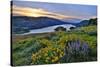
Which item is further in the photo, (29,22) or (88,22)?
(88,22)

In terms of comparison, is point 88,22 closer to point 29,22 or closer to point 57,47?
point 57,47

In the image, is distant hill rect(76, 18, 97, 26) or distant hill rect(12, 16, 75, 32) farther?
distant hill rect(76, 18, 97, 26)

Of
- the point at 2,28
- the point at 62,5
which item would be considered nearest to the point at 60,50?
the point at 62,5

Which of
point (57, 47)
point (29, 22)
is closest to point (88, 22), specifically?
point (57, 47)

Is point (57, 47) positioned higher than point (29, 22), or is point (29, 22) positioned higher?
point (29, 22)

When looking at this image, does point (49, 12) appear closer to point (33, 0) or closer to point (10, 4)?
point (33, 0)

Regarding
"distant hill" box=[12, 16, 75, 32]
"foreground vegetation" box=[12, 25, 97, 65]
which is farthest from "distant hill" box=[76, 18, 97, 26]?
"distant hill" box=[12, 16, 75, 32]

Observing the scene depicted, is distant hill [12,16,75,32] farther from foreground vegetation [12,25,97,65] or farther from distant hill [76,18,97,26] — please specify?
distant hill [76,18,97,26]

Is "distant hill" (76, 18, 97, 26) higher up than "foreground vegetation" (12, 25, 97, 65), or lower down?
higher up

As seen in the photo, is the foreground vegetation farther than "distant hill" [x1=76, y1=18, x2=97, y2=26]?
No
